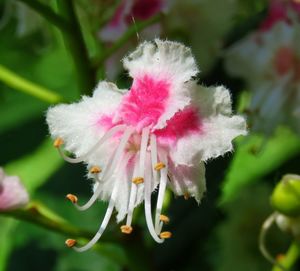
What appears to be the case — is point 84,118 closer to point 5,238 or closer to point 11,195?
point 11,195

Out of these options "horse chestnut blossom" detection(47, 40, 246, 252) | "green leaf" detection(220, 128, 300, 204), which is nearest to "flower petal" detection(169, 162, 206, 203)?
"horse chestnut blossom" detection(47, 40, 246, 252)

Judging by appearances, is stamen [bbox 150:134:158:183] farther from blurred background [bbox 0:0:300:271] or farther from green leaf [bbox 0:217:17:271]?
green leaf [bbox 0:217:17:271]

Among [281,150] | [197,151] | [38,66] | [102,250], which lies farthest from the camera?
[38,66]

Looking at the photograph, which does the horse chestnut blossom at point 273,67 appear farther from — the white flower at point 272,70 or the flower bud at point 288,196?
the flower bud at point 288,196

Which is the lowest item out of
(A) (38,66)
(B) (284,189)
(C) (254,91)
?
(B) (284,189)

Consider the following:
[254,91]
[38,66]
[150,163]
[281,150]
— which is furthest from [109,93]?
[38,66]

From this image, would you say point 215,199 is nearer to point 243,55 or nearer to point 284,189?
point 243,55

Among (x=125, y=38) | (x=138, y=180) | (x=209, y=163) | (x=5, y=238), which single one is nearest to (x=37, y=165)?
(x=5, y=238)
